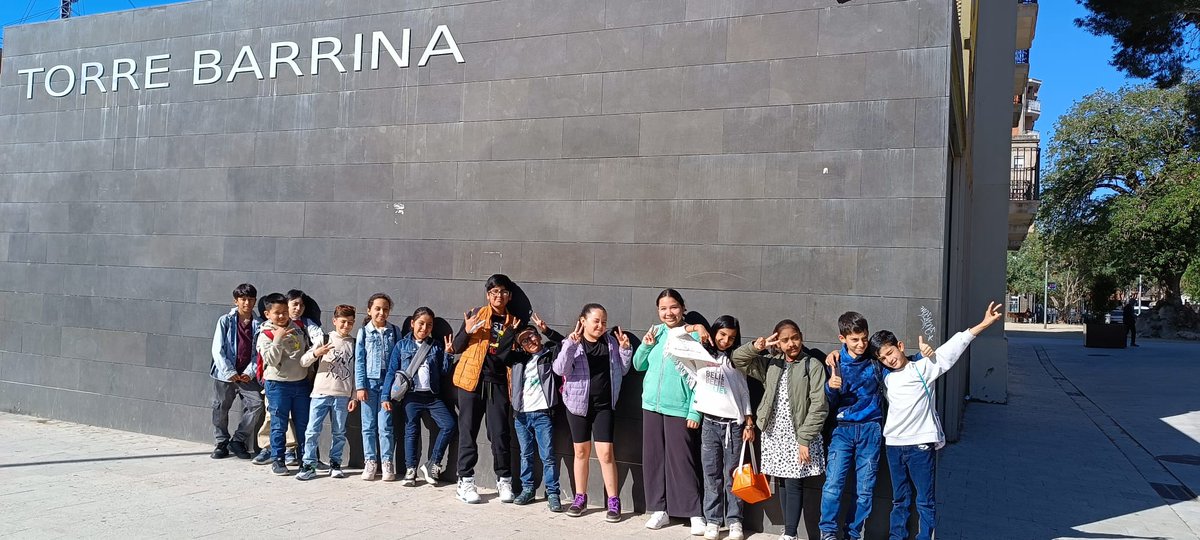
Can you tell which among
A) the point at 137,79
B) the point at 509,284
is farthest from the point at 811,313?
the point at 137,79

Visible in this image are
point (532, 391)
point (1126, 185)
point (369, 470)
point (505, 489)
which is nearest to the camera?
point (532, 391)

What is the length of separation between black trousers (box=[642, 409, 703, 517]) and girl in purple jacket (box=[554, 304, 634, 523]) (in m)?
0.28

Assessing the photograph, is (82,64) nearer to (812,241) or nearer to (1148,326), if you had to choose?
(812,241)

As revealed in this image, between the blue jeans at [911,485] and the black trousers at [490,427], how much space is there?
9.78 ft

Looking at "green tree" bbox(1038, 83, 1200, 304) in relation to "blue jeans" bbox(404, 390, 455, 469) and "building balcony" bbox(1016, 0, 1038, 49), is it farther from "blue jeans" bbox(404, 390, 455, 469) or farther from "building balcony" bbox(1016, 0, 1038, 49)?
"blue jeans" bbox(404, 390, 455, 469)

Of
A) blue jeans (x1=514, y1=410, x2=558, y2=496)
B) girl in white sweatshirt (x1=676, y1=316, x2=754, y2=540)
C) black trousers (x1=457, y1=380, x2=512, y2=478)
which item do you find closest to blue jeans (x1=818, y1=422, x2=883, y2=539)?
girl in white sweatshirt (x1=676, y1=316, x2=754, y2=540)

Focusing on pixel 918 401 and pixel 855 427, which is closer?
pixel 918 401

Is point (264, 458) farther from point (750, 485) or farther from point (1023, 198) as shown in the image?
point (1023, 198)

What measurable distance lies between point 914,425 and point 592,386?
2.29 metres

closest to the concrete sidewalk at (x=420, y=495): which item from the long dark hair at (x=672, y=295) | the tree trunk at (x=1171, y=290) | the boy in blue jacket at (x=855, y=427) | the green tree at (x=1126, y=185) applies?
the boy in blue jacket at (x=855, y=427)

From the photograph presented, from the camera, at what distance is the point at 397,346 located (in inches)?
293

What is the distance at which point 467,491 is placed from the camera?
6.95m

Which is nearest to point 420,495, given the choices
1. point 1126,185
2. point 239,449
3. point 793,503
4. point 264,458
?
point 264,458

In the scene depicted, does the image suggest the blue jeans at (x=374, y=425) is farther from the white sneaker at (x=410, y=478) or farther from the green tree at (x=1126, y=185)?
the green tree at (x=1126, y=185)
